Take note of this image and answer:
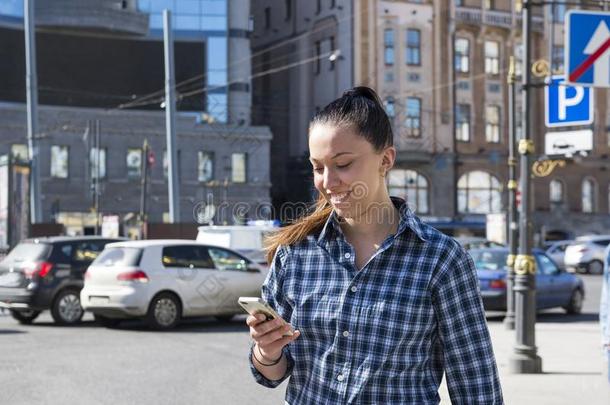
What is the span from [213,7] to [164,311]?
41.4m

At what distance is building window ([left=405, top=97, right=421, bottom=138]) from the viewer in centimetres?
5619

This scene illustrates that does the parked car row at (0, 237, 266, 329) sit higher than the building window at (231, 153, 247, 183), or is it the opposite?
the building window at (231, 153, 247, 183)

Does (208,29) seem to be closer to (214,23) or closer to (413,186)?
(214,23)

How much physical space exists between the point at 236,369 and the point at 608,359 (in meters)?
6.52

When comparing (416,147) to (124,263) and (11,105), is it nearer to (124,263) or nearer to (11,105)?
(11,105)

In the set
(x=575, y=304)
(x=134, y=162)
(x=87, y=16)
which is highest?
(x=87, y=16)

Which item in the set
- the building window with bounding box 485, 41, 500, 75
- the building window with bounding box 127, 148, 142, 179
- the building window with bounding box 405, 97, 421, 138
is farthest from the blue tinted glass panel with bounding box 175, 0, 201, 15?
the building window with bounding box 485, 41, 500, 75

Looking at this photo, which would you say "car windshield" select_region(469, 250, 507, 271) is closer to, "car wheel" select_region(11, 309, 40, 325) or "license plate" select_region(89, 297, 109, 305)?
"license plate" select_region(89, 297, 109, 305)

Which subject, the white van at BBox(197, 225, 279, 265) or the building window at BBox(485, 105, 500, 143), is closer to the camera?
the white van at BBox(197, 225, 279, 265)

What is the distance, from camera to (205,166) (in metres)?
52.9

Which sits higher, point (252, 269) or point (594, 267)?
point (252, 269)

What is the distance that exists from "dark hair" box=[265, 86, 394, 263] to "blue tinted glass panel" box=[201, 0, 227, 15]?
5430cm

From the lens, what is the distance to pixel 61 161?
49.9 meters

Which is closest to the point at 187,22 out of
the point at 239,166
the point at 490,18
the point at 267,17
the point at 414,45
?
the point at 267,17
